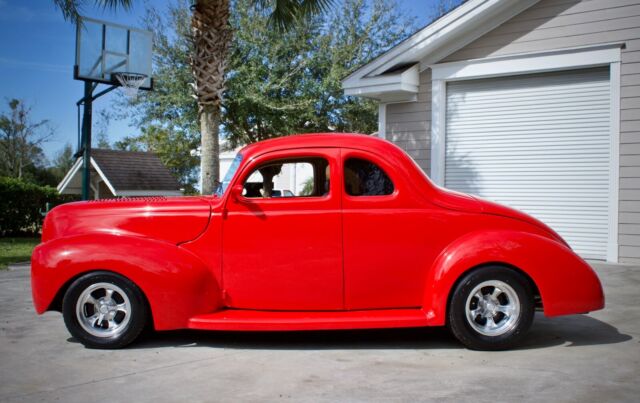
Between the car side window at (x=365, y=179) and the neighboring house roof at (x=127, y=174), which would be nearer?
the car side window at (x=365, y=179)

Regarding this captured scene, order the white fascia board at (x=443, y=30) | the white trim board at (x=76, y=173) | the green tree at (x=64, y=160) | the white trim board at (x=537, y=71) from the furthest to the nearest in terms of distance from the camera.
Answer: the green tree at (x=64, y=160) → the white trim board at (x=76, y=173) → the white fascia board at (x=443, y=30) → the white trim board at (x=537, y=71)

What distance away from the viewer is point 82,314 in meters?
5.24

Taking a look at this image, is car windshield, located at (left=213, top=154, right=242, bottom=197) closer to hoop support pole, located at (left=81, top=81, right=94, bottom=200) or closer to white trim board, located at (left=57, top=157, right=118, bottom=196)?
hoop support pole, located at (left=81, top=81, right=94, bottom=200)

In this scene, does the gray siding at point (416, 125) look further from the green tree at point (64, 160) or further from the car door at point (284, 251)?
the green tree at point (64, 160)

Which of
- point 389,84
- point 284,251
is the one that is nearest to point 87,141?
point 389,84

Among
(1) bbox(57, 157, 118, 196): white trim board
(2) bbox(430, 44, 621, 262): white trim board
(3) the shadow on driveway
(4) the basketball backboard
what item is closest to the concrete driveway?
(3) the shadow on driveway

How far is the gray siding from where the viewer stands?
477 inches

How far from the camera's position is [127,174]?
90.3 feet

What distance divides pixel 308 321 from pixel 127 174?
24090 mm

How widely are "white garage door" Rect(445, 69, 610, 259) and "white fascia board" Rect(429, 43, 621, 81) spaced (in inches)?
8.6

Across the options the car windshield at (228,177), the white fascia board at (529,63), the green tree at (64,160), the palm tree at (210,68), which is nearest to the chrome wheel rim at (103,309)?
the car windshield at (228,177)

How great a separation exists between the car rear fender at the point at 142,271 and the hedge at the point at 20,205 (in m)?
15.1

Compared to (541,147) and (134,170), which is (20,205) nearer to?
(134,170)

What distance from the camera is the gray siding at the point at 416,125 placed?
12125 mm
